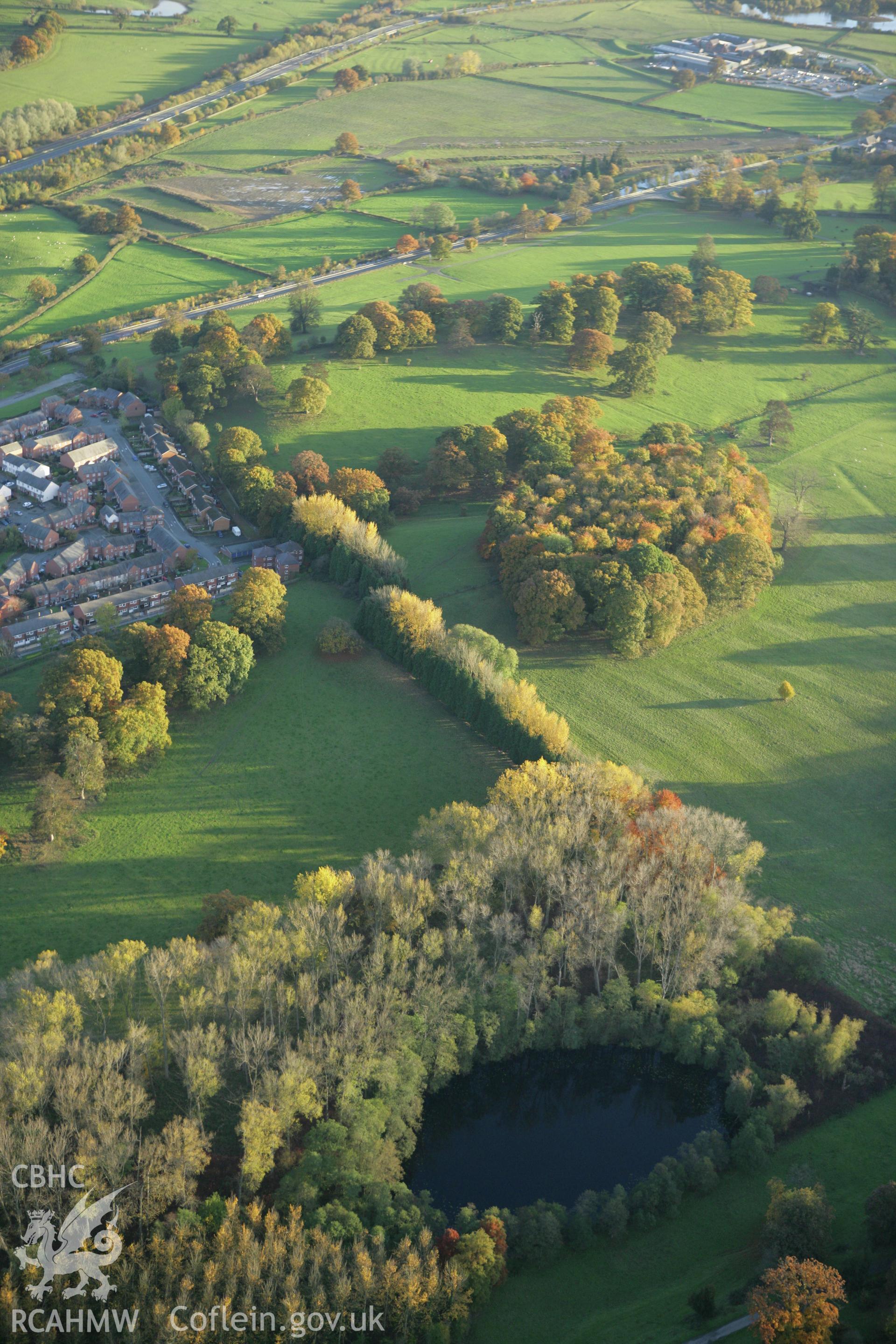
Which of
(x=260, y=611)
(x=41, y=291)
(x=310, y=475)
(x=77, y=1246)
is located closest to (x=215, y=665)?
(x=260, y=611)

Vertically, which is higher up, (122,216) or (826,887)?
(122,216)

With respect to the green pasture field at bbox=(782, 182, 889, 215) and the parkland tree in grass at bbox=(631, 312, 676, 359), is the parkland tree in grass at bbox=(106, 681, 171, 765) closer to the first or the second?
the parkland tree in grass at bbox=(631, 312, 676, 359)

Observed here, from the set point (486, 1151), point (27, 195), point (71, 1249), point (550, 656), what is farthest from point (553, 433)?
point (27, 195)

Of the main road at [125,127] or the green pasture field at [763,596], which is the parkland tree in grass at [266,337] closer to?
the green pasture field at [763,596]

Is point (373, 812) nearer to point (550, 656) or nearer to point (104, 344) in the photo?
point (550, 656)

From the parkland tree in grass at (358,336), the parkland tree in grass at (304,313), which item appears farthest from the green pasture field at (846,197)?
the parkland tree in grass at (304,313)

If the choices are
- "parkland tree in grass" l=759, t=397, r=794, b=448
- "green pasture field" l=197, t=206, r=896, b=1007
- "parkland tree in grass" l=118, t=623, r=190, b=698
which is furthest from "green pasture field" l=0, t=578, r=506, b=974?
"parkland tree in grass" l=759, t=397, r=794, b=448

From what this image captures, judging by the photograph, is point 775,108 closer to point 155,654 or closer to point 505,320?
point 505,320
